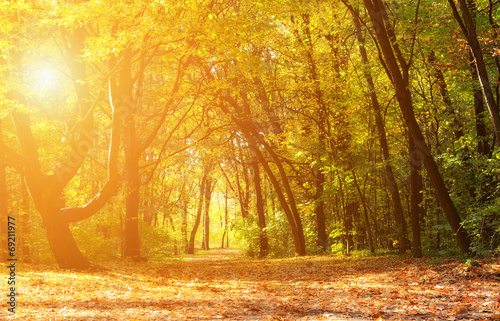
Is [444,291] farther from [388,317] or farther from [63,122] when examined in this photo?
[63,122]

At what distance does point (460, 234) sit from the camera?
10.7 meters

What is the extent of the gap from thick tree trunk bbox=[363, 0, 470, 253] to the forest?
0.13ft

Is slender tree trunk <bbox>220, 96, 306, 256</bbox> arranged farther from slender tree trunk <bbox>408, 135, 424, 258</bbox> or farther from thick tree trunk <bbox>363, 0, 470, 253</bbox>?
thick tree trunk <bbox>363, 0, 470, 253</bbox>

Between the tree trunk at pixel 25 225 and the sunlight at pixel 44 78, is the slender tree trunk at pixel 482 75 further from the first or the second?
the tree trunk at pixel 25 225

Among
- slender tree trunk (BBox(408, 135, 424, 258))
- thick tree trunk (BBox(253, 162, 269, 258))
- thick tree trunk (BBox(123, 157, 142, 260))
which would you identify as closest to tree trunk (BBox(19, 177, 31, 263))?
thick tree trunk (BBox(123, 157, 142, 260))

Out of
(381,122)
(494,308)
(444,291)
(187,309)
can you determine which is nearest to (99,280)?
(187,309)

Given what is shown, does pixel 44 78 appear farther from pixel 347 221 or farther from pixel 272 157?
pixel 347 221

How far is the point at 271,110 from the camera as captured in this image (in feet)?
65.1

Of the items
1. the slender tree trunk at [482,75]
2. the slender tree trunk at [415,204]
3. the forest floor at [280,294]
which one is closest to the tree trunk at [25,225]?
the forest floor at [280,294]

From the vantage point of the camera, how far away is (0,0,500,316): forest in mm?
11078

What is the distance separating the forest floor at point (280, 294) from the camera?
6.41 metres

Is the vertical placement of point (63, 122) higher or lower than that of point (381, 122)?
A: higher

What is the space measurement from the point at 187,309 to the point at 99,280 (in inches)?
175

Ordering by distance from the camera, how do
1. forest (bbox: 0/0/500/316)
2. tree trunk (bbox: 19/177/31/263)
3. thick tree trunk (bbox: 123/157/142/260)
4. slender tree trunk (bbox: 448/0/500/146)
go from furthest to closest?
thick tree trunk (bbox: 123/157/142/260) → tree trunk (bbox: 19/177/31/263) → forest (bbox: 0/0/500/316) → slender tree trunk (bbox: 448/0/500/146)
